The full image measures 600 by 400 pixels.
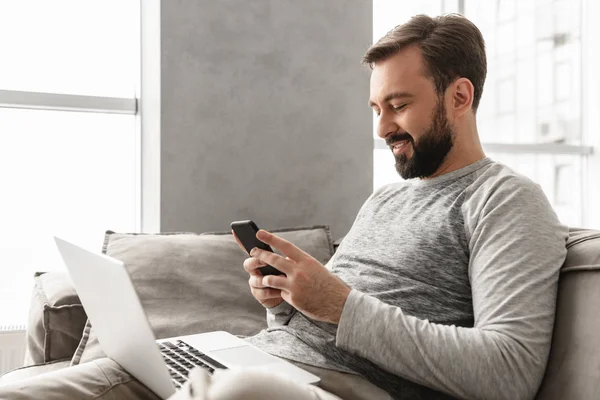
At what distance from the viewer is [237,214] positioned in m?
A: 2.33

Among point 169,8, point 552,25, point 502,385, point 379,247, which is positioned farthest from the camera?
point 552,25

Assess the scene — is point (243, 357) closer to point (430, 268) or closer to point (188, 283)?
point (430, 268)

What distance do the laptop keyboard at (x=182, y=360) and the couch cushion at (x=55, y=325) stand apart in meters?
0.48

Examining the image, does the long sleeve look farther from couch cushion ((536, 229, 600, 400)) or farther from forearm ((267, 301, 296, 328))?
forearm ((267, 301, 296, 328))

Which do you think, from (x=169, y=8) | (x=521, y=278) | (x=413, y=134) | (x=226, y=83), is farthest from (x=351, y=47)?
(x=521, y=278)

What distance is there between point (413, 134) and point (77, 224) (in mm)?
1585

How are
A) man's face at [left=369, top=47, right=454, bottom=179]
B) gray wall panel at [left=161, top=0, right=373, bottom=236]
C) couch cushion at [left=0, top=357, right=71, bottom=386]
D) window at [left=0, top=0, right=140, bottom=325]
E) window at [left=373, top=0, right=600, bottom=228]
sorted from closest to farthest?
man's face at [left=369, top=47, right=454, bottom=179], couch cushion at [left=0, top=357, right=71, bottom=386], gray wall panel at [left=161, top=0, right=373, bottom=236], window at [left=0, top=0, right=140, bottom=325], window at [left=373, top=0, right=600, bottom=228]

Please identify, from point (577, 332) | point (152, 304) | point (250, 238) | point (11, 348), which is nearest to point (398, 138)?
point (250, 238)

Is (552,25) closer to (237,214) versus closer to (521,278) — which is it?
(237,214)

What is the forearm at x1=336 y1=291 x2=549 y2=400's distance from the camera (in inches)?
39.7

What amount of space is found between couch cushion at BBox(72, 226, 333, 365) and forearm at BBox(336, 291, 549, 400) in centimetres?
69

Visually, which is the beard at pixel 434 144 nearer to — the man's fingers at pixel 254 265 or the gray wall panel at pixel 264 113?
the man's fingers at pixel 254 265

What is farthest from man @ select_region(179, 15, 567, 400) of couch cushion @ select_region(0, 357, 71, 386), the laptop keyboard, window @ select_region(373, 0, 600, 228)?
window @ select_region(373, 0, 600, 228)

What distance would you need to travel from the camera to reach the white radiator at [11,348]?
224cm
